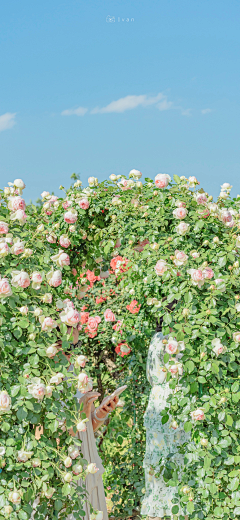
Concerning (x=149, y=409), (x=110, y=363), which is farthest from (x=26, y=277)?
(x=110, y=363)

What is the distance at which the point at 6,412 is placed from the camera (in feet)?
7.73

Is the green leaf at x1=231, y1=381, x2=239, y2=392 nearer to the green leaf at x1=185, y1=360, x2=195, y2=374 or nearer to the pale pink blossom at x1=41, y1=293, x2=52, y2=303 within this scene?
the green leaf at x1=185, y1=360, x2=195, y2=374

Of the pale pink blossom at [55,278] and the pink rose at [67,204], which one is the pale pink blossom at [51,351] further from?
the pink rose at [67,204]

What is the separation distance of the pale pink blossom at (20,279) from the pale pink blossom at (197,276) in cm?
83

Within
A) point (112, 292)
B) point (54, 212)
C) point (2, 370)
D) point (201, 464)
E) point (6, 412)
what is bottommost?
point (201, 464)

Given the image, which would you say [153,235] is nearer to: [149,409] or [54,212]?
[54,212]

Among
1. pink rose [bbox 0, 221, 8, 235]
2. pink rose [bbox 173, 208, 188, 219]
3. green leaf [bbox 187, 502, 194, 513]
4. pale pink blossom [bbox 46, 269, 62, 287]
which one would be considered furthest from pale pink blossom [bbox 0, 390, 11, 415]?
pink rose [bbox 173, 208, 188, 219]

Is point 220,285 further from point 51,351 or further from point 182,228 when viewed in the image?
point 51,351

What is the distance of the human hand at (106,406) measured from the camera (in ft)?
10.7

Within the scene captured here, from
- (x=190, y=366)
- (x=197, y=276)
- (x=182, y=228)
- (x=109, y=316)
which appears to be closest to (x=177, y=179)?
(x=182, y=228)

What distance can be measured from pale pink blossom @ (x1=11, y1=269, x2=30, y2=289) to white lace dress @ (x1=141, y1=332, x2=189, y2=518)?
55.9 inches

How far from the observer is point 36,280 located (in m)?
2.47

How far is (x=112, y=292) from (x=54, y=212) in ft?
9.18

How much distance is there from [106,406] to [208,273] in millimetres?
1203
